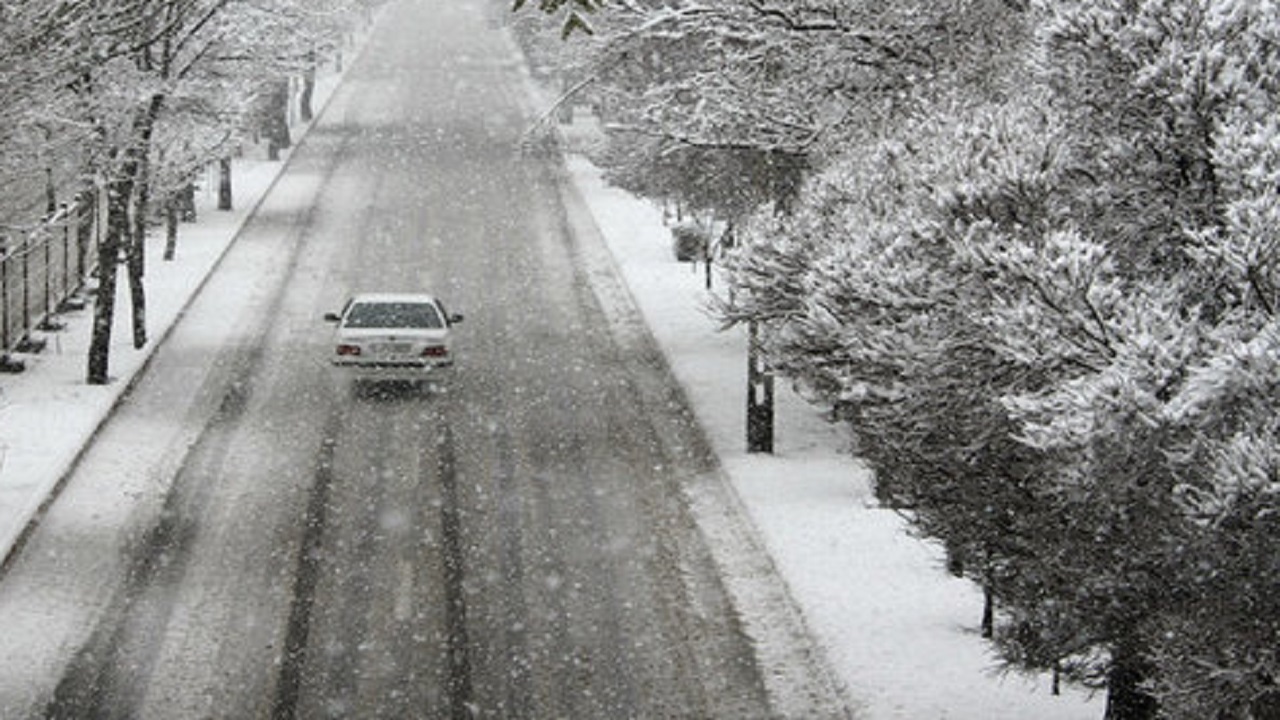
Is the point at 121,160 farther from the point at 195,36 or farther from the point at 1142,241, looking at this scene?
the point at 1142,241

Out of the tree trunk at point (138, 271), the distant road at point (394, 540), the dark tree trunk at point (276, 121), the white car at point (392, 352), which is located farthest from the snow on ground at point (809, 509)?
the dark tree trunk at point (276, 121)

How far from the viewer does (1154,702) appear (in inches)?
527

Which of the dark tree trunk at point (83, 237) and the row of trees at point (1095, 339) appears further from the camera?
the dark tree trunk at point (83, 237)

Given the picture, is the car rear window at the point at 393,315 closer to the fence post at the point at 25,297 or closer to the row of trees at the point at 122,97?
the row of trees at the point at 122,97

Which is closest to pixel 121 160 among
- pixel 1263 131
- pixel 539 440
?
pixel 539 440

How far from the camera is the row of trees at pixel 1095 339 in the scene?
9.09 metres

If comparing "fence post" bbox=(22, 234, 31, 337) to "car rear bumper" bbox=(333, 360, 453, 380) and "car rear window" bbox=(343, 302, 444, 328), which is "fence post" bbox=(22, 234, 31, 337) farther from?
"car rear bumper" bbox=(333, 360, 453, 380)

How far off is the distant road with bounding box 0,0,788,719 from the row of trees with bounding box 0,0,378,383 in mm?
2375

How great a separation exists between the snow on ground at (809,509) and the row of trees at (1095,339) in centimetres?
280

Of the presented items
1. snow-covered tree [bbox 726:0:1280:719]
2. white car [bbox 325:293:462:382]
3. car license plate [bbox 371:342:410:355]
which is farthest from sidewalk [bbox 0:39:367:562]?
snow-covered tree [bbox 726:0:1280:719]

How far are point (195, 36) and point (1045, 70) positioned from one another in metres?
19.1

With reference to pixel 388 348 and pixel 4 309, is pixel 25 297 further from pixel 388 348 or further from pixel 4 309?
pixel 388 348

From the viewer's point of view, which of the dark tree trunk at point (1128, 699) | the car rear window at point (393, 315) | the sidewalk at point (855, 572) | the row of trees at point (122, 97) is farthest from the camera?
the car rear window at point (393, 315)

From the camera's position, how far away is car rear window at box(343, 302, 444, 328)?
2739 cm
